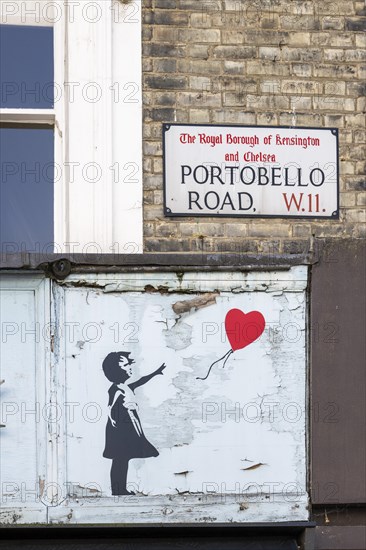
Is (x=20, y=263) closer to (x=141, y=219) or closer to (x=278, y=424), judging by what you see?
(x=141, y=219)

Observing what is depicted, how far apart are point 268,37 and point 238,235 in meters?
1.20

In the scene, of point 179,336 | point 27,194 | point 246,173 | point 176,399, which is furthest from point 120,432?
point 246,173

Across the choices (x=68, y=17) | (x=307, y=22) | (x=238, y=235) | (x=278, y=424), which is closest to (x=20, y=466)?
(x=278, y=424)

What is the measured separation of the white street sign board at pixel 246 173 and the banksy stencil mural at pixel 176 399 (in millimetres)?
396

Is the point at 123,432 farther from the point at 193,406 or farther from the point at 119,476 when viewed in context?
the point at 193,406

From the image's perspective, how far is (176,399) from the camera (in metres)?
5.26

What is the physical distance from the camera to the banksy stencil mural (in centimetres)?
520

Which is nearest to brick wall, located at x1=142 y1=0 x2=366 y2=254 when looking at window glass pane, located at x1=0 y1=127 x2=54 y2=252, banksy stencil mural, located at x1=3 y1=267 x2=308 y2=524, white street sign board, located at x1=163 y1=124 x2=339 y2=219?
white street sign board, located at x1=163 y1=124 x2=339 y2=219

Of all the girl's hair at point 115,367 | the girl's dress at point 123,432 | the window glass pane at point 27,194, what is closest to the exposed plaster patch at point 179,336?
the girl's hair at point 115,367

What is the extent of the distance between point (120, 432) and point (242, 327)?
92 cm

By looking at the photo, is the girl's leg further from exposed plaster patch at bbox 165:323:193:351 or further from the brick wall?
the brick wall

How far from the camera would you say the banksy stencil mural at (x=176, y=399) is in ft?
17.1

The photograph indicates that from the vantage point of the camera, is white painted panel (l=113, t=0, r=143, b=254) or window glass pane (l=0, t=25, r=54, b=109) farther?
window glass pane (l=0, t=25, r=54, b=109)

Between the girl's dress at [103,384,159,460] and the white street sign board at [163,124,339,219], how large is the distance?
1.08 metres
